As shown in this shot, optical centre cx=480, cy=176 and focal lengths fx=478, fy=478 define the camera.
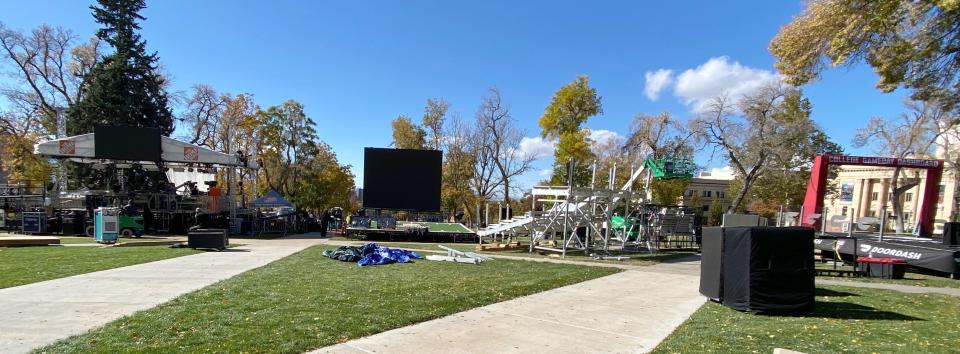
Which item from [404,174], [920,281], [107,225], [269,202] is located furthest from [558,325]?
[269,202]

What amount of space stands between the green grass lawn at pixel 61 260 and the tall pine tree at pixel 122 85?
2378cm

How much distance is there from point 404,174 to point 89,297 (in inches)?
825

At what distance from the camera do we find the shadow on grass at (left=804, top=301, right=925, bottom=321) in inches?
301

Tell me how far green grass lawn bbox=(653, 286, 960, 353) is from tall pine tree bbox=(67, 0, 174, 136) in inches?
1592

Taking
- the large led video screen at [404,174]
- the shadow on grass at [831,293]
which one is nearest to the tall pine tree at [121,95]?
the large led video screen at [404,174]

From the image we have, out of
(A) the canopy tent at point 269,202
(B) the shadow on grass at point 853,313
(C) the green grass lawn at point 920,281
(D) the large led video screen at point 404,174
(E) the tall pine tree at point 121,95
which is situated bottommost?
(C) the green grass lawn at point 920,281

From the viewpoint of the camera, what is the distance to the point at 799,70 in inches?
453

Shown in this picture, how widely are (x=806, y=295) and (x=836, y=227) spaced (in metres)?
22.8

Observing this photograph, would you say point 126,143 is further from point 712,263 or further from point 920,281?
point 920,281

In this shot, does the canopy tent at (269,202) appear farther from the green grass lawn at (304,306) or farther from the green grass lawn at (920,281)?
the green grass lawn at (920,281)

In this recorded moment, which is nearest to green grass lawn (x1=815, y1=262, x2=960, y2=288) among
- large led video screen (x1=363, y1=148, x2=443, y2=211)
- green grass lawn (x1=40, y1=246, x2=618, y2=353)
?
green grass lawn (x1=40, y1=246, x2=618, y2=353)

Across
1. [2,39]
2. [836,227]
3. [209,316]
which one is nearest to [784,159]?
[836,227]

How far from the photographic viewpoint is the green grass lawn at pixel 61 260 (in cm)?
985

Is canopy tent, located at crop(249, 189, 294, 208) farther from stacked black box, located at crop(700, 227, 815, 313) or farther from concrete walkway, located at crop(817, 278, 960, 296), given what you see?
concrete walkway, located at crop(817, 278, 960, 296)
